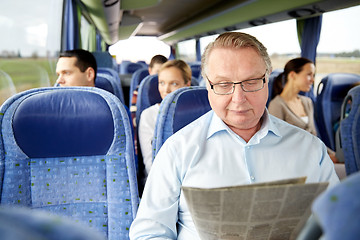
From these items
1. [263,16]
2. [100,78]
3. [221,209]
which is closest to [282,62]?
[263,16]

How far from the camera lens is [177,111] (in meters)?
1.65

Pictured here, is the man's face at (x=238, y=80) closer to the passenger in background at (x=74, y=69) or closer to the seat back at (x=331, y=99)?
the passenger in background at (x=74, y=69)

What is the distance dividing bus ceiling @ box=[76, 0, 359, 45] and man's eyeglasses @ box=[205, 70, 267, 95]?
3468mm

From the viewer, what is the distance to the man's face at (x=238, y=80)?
119 cm

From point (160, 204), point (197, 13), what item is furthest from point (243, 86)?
point (197, 13)

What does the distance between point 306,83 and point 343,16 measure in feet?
5.44

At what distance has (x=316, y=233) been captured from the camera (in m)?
0.39

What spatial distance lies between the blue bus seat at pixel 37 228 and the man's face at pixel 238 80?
3.10ft

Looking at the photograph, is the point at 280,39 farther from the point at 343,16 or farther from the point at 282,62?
the point at 343,16

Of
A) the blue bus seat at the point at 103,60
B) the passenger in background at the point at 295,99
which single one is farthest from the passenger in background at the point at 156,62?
the blue bus seat at the point at 103,60

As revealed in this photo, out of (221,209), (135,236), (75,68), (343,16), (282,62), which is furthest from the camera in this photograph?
(282,62)

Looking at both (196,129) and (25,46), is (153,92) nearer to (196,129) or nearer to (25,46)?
(25,46)

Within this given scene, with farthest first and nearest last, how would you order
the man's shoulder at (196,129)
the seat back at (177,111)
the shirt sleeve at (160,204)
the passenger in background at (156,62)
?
the passenger in background at (156,62) < the seat back at (177,111) < the man's shoulder at (196,129) < the shirt sleeve at (160,204)

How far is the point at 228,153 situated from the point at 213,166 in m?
0.07
